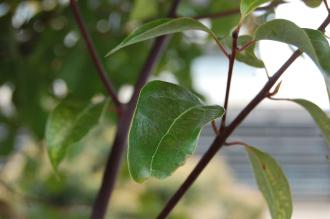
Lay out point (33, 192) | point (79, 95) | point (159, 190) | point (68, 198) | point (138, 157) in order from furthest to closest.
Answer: point (159, 190)
point (68, 198)
point (33, 192)
point (79, 95)
point (138, 157)

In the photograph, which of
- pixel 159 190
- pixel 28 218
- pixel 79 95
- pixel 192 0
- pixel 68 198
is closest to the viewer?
pixel 79 95

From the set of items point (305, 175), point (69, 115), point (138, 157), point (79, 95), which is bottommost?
point (138, 157)

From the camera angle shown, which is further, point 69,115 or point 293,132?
point 293,132

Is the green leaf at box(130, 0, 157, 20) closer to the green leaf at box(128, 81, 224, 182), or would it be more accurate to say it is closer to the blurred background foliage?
the blurred background foliage

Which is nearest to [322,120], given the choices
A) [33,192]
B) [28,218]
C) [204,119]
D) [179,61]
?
[204,119]

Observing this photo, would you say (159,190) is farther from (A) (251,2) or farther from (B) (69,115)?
(A) (251,2)

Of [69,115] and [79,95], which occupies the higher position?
[79,95]

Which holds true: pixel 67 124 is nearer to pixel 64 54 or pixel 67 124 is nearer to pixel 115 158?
pixel 115 158
